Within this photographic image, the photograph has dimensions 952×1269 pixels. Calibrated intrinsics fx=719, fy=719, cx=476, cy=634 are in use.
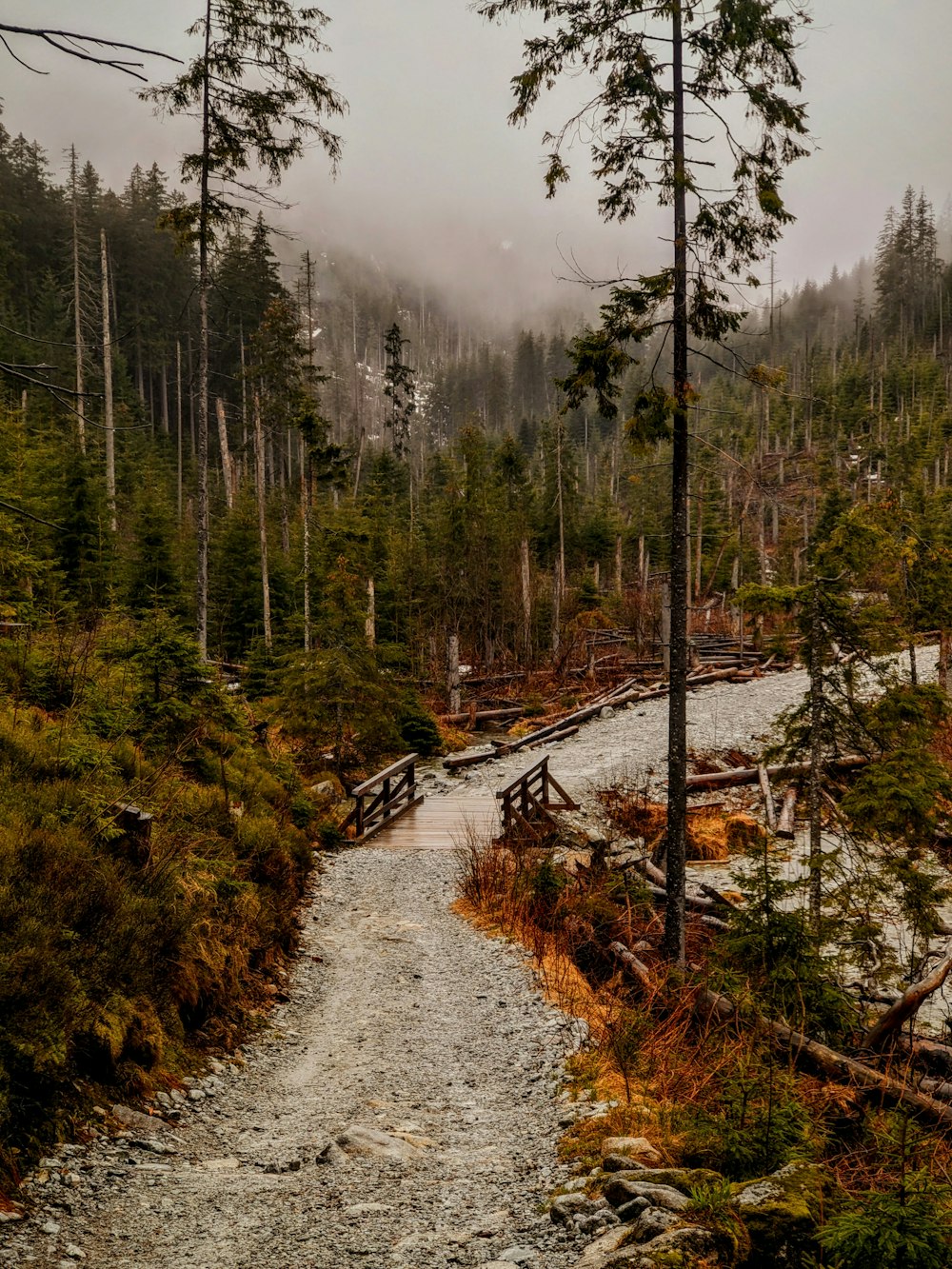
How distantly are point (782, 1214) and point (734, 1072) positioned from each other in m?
1.88

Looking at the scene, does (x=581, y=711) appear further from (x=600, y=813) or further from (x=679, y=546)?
(x=679, y=546)

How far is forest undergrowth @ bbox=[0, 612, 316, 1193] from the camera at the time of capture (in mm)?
3988

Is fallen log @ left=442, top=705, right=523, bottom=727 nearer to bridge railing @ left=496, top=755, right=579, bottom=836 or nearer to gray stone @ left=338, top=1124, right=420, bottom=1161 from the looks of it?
bridge railing @ left=496, top=755, right=579, bottom=836

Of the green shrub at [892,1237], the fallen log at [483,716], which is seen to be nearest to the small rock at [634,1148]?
the green shrub at [892,1237]

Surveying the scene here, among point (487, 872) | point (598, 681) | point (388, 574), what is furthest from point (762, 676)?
point (487, 872)

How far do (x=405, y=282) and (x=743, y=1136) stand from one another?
722ft

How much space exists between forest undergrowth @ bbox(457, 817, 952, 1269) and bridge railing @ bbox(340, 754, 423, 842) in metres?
4.59

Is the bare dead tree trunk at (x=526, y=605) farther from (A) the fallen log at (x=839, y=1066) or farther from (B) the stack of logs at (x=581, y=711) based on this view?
(A) the fallen log at (x=839, y=1066)

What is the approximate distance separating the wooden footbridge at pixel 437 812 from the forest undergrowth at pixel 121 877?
12.3 feet

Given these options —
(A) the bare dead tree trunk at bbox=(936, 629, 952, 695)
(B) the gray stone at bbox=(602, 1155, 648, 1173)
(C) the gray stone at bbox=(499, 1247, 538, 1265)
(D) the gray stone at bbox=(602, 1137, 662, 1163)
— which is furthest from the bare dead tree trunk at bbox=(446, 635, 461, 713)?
(C) the gray stone at bbox=(499, 1247, 538, 1265)

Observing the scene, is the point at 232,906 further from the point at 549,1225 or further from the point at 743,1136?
the point at 743,1136

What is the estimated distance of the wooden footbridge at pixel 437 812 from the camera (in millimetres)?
13391

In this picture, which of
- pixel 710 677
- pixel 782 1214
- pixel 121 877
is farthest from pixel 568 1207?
pixel 710 677

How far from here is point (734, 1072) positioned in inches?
171
